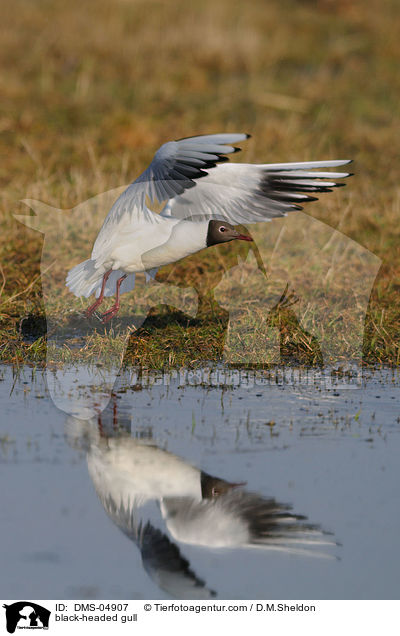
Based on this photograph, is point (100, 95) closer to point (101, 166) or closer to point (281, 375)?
point (101, 166)

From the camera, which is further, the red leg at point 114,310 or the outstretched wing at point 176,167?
the red leg at point 114,310

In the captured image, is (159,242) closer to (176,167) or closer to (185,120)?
(176,167)

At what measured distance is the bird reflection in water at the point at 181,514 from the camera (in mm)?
3643

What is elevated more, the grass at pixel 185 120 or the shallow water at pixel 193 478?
the grass at pixel 185 120

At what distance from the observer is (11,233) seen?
27.9 ft

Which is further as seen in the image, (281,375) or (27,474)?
(281,375)

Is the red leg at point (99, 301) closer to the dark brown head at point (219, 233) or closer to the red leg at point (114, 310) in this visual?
the red leg at point (114, 310)

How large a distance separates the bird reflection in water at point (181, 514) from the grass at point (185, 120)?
1.83 m

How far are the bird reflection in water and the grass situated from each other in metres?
1.83

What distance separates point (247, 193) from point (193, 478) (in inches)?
101

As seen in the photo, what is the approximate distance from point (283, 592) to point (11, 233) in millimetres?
5664

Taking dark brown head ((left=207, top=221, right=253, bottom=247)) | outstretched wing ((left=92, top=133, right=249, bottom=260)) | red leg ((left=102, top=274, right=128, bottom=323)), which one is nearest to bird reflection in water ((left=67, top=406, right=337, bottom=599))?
outstretched wing ((left=92, top=133, right=249, bottom=260))

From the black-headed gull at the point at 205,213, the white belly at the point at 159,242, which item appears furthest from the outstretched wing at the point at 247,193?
the white belly at the point at 159,242

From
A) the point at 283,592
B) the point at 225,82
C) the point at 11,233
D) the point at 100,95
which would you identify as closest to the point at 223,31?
the point at 225,82
